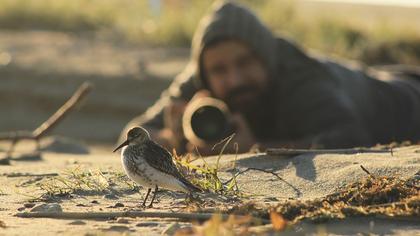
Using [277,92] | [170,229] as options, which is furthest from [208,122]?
[170,229]

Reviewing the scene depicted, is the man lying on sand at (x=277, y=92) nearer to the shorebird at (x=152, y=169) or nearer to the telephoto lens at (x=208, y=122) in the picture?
the telephoto lens at (x=208, y=122)

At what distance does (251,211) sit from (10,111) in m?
11.9

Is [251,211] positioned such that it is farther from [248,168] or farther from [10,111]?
[10,111]

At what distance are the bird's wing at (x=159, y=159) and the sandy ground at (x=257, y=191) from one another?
0.56ft

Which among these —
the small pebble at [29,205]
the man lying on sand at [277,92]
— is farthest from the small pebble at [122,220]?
the man lying on sand at [277,92]

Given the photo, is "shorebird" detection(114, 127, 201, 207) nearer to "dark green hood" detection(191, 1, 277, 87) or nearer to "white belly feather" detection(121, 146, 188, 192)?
"white belly feather" detection(121, 146, 188, 192)

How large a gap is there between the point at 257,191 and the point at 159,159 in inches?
24.2

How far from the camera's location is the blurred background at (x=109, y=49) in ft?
49.1

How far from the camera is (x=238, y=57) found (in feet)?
31.3

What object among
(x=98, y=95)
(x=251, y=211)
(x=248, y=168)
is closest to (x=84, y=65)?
(x=98, y=95)

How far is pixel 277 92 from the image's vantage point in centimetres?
980

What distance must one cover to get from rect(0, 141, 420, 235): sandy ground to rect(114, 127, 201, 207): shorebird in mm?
105

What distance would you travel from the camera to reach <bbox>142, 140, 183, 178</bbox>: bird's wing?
452 cm

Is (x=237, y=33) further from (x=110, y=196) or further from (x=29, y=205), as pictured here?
(x=29, y=205)
